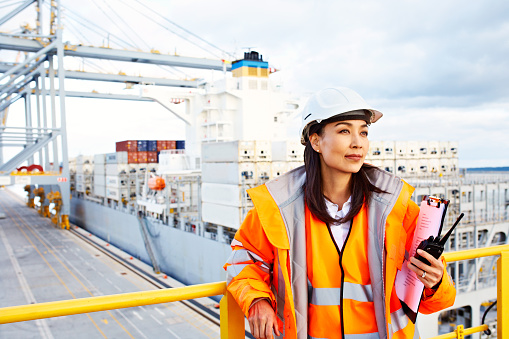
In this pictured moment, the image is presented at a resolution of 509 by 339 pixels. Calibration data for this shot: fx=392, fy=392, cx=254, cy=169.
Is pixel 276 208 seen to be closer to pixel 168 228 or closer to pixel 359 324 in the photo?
pixel 359 324

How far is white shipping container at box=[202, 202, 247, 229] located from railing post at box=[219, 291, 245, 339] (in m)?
12.2

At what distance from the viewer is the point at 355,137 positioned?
1.96 m

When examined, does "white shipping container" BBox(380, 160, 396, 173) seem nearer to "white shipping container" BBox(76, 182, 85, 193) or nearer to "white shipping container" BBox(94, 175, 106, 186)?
"white shipping container" BBox(94, 175, 106, 186)

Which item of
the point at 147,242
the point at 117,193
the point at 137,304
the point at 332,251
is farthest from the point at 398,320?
the point at 117,193

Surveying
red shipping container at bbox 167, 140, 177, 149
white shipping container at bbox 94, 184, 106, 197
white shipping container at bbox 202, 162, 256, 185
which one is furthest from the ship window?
white shipping container at bbox 94, 184, 106, 197

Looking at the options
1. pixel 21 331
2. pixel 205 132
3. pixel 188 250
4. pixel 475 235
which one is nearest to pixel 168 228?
pixel 188 250

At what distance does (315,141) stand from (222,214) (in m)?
13.9

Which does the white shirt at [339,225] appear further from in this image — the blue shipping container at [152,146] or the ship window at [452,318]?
the blue shipping container at [152,146]

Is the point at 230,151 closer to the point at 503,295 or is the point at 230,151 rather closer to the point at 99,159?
the point at 503,295

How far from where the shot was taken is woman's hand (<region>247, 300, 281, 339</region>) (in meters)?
1.78

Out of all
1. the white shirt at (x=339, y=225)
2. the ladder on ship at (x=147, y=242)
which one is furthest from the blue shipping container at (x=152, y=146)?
the white shirt at (x=339, y=225)

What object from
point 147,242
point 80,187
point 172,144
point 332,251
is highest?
point 172,144

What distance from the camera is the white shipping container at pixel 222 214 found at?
14.8 metres

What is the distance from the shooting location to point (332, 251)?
1.94m
